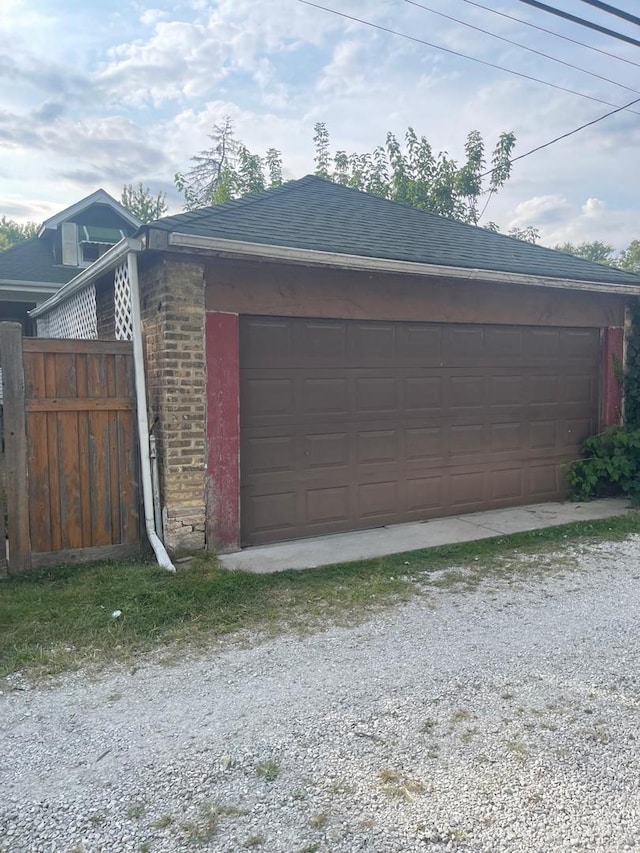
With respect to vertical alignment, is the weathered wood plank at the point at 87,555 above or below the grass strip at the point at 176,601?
above

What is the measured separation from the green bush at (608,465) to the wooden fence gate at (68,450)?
547 centimetres

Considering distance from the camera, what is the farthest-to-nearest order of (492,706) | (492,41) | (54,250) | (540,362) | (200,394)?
(54,250) < (492,41) < (540,362) < (200,394) < (492,706)

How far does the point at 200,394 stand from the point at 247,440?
640mm

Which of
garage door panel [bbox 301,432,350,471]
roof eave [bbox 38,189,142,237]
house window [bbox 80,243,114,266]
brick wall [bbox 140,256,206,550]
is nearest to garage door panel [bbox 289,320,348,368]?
garage door panel [bbox 301,432,350,471]

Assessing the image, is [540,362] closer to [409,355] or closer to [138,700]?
[409,355]

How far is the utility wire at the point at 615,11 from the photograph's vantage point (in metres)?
5.03

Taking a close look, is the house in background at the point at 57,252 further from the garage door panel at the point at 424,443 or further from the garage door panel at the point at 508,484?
the garage door panel at the point at 508,484

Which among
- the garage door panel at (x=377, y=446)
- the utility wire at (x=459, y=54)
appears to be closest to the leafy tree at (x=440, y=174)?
the utility wire at (x=459, y=54)

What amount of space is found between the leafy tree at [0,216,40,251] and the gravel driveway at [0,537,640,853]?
40315mm

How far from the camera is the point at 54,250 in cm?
1444

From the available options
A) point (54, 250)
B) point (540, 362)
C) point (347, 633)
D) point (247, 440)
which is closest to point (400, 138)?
point (54, 250)

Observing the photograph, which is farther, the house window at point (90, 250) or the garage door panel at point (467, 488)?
the house window at point (90, 250)

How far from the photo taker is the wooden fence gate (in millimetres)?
4887

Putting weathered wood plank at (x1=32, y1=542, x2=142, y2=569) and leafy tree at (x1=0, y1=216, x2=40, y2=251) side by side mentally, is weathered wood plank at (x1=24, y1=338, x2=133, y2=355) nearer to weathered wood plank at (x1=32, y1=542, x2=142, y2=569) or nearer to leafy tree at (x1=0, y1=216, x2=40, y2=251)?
weathered wood plank at (x1=32, y1=542, x2=142, y2=569)
